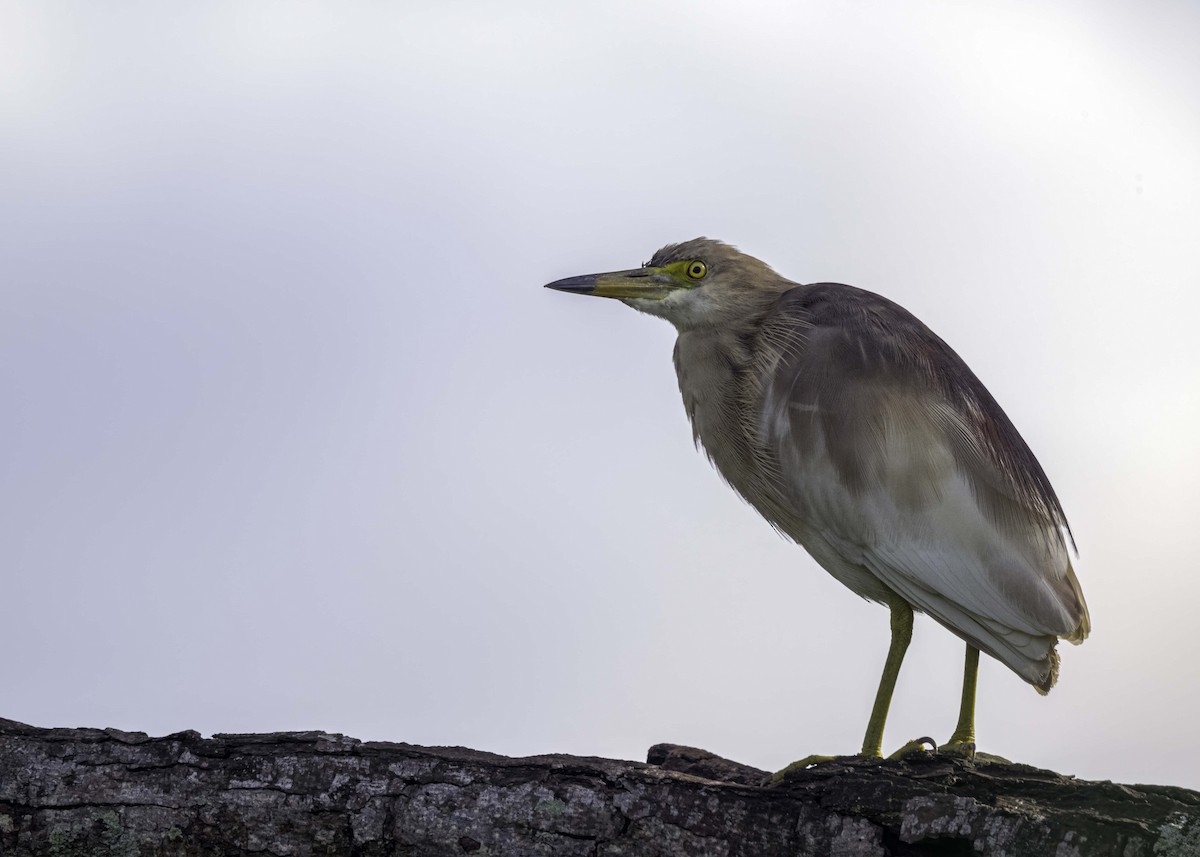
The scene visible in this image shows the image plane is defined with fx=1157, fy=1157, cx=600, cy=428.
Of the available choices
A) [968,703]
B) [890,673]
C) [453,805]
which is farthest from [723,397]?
[453,805]

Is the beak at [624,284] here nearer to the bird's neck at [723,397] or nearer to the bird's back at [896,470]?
the bird's neck at [723,397]

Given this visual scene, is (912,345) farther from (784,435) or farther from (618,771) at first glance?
(618,771)

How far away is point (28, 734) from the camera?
294 cm

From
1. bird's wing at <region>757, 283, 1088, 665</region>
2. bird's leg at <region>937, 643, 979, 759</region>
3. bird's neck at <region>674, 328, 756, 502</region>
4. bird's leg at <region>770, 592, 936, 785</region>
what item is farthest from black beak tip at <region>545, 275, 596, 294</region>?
bird's leg at <region>937, 643, 979, 759</region>

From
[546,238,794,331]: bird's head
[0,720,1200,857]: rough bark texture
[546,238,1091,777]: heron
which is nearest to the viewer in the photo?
[0,720,1200,857]: rough bark texture

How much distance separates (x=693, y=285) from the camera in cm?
486

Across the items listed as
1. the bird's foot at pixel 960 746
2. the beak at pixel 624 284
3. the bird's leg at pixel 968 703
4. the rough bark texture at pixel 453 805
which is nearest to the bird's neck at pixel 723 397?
the beak at pixel 624 284

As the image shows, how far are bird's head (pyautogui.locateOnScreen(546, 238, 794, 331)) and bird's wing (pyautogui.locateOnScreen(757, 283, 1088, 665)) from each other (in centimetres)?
36

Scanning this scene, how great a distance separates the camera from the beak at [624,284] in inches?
193

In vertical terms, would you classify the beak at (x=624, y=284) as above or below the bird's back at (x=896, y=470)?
above

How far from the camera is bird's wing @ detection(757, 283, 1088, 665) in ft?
13.2

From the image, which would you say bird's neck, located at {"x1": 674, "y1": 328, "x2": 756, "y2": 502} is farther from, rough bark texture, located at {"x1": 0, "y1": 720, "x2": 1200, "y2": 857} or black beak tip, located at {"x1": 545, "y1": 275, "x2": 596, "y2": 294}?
rough bark texture, located at {"x1": 0, "y1": 720, "x2": 1200, "y2": 857}

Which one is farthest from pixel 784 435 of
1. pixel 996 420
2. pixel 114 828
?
pixel 114 828

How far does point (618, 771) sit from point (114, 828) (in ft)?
4.13
